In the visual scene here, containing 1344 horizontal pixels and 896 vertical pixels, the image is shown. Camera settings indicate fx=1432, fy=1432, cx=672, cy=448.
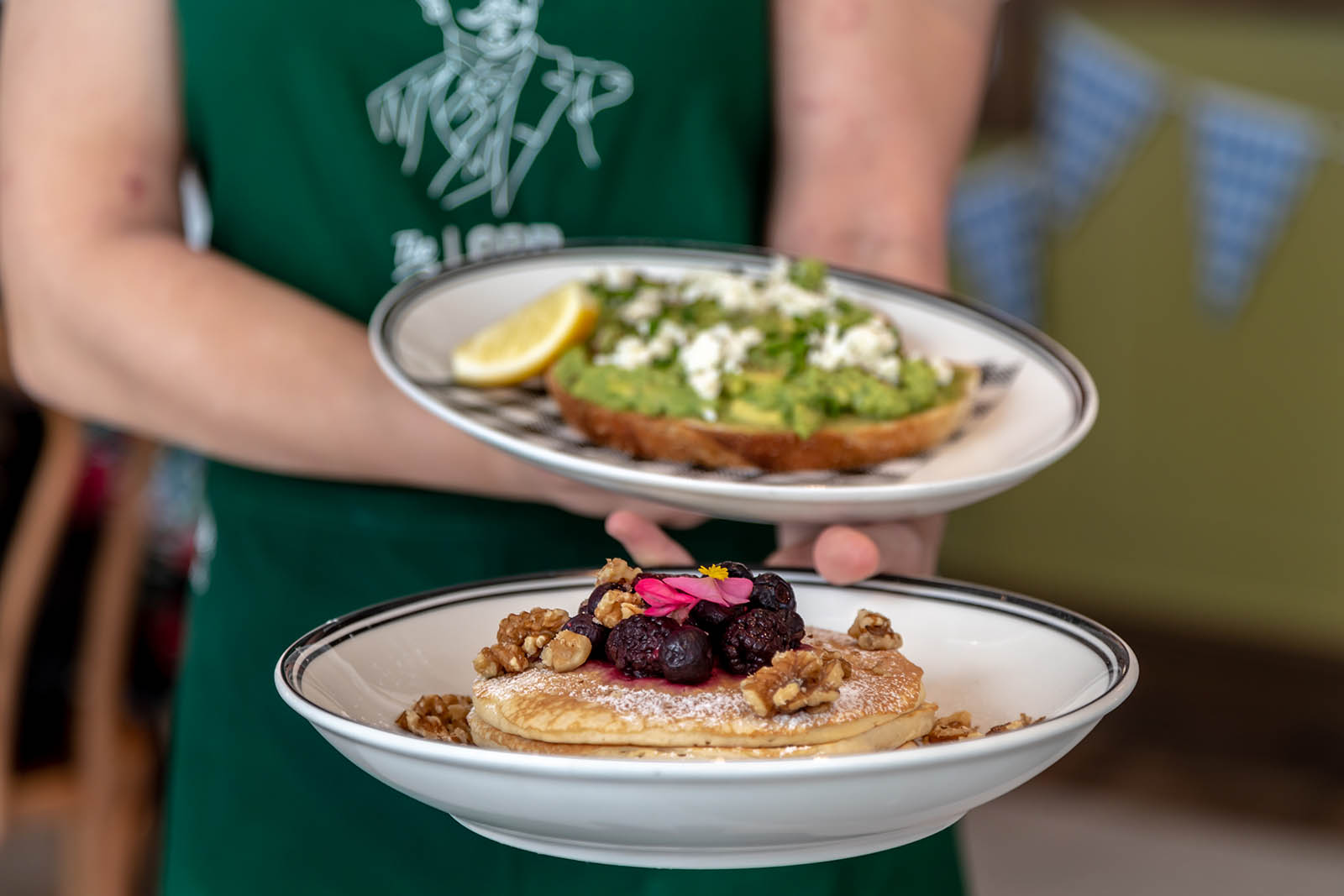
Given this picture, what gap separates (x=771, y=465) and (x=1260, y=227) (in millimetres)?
3709

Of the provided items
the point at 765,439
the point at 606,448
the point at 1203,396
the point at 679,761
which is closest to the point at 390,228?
the point at 606,448

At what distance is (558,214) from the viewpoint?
161 cm

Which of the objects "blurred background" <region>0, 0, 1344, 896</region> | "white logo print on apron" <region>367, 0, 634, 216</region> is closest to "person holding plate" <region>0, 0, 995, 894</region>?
"white logo print on apron" <region>367, 0, 634, 216</region>

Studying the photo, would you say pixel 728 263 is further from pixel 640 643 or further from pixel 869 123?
pixel 640 643

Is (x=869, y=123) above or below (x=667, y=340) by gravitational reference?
above

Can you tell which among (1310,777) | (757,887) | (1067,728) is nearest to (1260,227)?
(1310,777)

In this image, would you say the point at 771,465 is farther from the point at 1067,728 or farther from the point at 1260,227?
the point at 1260,227

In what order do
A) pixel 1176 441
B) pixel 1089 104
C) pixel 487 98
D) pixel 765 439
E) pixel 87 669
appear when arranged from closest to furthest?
pixel 765 439 → pixel 487 98 → pixel 87 669 → pixel 1089 104 → pixel 1176 441

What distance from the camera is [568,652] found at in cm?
89

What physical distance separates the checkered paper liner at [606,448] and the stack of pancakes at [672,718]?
33 cm

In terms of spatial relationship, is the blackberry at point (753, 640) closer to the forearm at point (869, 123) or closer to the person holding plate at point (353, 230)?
the person holding plate at point (353, 230)

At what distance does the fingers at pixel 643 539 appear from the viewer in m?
1.10

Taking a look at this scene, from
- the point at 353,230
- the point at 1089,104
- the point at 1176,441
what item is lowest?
the point at 1176,441

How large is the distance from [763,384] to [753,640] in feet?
1.64
